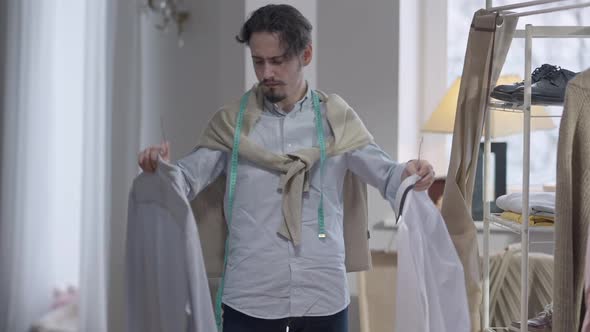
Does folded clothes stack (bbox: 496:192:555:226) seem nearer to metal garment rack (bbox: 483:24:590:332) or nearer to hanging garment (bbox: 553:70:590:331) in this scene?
metal garment rack (bbox: 483:24:590:332)

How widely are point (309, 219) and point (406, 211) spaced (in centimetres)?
22

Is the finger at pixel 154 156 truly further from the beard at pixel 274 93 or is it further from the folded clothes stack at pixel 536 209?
the folded clothes stack at pixel 536 209

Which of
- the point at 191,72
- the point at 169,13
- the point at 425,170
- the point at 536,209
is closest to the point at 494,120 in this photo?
the point at 536,209

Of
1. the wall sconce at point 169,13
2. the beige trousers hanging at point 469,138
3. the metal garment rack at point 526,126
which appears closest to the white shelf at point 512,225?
the metal garment rack at point 526,126

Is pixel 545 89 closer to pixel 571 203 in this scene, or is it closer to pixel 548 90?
pixel 548 90

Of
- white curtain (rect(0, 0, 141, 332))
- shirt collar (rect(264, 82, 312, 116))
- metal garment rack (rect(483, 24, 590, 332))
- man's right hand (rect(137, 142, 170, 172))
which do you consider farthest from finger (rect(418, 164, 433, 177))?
white curtain (rect(0, 0, 141, 332))

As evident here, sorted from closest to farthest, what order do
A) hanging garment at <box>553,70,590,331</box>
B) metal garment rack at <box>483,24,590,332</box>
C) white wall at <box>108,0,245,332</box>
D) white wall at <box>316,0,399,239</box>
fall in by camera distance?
hanging garment at <box>553,70,590,331</box>, metal garment rack at <box>483,24,590,332</box>, white wall at <box>108,0,245,332</box>, white wall at <box>316,0,399,239</box>

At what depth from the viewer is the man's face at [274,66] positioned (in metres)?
1.89

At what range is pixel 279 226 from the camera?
192 cm

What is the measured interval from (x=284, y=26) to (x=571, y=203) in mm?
804

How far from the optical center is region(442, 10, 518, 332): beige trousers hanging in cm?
233

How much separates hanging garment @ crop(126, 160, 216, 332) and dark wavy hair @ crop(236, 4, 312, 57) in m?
0.35

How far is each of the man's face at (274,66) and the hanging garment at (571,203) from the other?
66 cm

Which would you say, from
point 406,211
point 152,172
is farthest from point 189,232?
point 406,211
